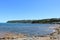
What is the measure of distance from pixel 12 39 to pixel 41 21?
17053 cm

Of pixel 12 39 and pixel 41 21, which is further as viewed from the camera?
pixel 41 21

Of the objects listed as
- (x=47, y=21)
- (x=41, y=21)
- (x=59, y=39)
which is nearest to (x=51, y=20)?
(x=47, y=21)

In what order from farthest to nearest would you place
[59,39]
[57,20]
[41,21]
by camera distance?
[41,21] → [57,20] → [59,39]

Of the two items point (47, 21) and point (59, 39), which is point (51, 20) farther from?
point (59, 39)

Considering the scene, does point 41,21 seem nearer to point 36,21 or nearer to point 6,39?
point 36,21

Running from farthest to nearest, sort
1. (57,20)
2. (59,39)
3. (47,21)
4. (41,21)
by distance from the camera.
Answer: (41,21) → (47,21) → (57,20) → (59,39)

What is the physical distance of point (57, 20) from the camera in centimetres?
15650

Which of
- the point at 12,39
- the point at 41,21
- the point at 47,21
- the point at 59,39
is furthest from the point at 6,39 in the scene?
the point at 41,21

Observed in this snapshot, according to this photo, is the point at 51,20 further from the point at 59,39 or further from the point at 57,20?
the point at 59,39

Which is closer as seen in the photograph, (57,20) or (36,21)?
(57,20)

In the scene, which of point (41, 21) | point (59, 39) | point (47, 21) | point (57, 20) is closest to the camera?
point (59, 39)

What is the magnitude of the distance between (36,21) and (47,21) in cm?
2616

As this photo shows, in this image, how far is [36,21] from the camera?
641ft

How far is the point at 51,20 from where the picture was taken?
164 metres
